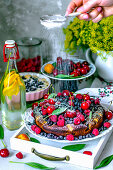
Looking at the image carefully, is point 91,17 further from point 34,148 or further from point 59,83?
point 34,148

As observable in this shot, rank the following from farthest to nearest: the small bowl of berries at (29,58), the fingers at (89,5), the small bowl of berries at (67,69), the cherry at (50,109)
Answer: the small bowl of berries at (29,58) < the small bowl of berries at (67,69) < the fingers at (89,5) < the cherry at (50,109)

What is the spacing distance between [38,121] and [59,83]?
49 centimetres

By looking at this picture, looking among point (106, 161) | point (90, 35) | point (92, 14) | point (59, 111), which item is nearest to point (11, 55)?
point (59, 111)

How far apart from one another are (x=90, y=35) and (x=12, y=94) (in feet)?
2.08

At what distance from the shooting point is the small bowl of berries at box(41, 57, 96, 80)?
4.43 feet

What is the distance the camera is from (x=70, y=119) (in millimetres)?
916

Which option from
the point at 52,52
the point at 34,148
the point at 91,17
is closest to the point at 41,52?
the point at 52,52

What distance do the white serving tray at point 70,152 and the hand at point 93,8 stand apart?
49cm

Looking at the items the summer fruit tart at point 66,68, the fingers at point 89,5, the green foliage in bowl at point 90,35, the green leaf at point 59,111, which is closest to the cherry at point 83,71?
the summer fruit tart at point 66,68

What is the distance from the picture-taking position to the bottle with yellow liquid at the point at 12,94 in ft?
3.24

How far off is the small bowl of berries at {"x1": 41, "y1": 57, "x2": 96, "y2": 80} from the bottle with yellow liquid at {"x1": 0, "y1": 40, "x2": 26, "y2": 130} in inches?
13.9

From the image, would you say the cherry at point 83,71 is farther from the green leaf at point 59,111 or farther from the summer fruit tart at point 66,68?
the green leaf at point 59,111

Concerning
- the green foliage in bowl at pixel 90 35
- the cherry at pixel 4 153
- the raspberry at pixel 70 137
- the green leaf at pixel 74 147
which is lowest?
the cherry at pixel 4 153

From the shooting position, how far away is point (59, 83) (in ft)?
4.60
